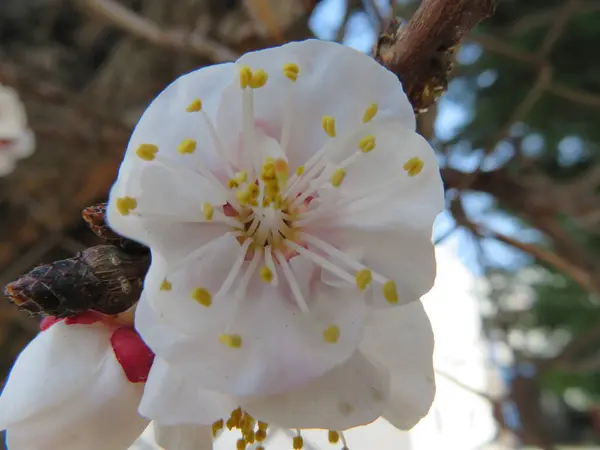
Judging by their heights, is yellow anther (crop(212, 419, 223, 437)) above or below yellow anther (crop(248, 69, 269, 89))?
below

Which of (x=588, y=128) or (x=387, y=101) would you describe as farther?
(x=588, y=128)

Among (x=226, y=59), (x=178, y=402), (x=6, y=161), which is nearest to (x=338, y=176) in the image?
(x=178, y=402)

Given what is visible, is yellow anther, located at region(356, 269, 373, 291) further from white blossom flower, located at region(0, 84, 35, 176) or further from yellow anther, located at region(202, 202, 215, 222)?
white blossom flower, located at region(0, 84, 35, 176)

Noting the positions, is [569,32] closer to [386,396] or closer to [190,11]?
[190,11]

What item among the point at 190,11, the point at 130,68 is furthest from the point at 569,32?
the point at 130,68

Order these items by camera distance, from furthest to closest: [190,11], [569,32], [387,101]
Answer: [569,32]
[190,11]
[387,101]

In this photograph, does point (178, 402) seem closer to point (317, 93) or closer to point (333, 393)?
point (333, 393)

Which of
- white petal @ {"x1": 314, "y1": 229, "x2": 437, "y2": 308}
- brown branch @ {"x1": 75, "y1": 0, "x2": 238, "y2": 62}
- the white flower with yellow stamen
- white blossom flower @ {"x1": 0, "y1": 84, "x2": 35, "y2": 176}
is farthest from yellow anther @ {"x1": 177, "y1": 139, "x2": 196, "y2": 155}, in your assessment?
white blossom flower @ {"x1": 0, "y1": 84, "x2": 35, "y2": 176}

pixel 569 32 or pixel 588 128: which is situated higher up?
pixel 569 32
